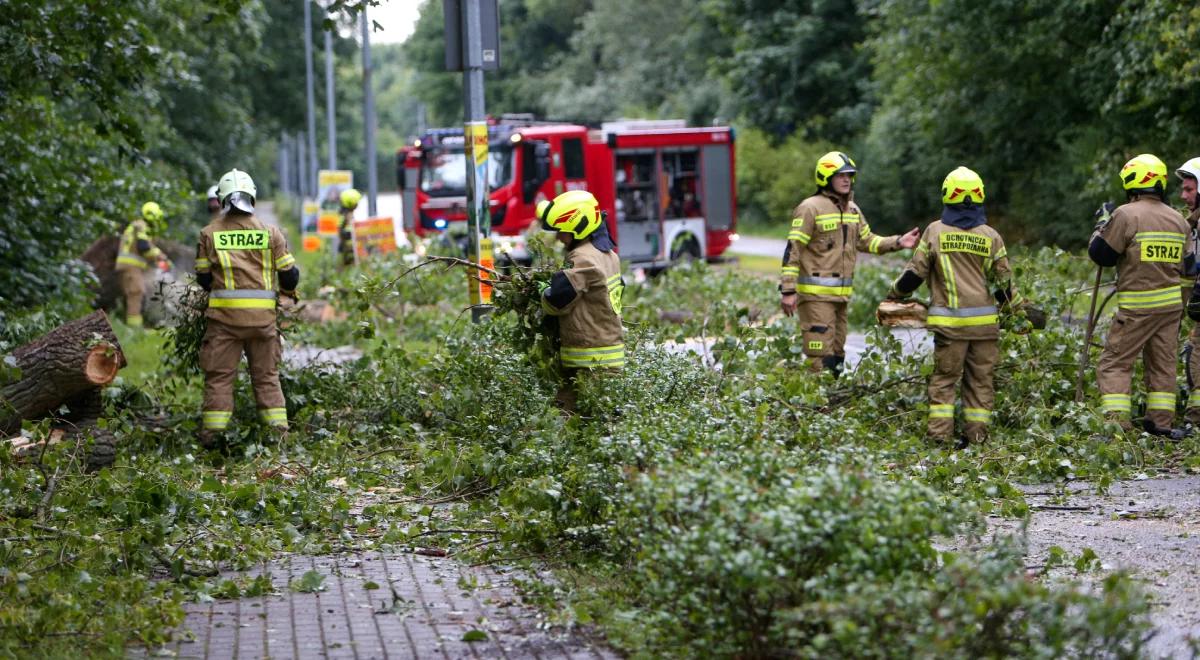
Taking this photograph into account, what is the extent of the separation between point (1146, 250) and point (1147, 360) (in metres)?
0.72

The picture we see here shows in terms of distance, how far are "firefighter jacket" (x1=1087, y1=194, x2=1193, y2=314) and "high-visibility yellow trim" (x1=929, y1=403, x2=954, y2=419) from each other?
1295mm

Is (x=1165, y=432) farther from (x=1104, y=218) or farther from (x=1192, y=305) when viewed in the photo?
(x=1104, y=218)

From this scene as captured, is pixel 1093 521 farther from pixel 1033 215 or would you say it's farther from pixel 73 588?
pixel 1033 215

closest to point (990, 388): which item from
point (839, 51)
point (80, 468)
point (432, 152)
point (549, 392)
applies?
point (549, 392)

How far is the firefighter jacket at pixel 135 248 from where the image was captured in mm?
17609

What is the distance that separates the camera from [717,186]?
25500 mm

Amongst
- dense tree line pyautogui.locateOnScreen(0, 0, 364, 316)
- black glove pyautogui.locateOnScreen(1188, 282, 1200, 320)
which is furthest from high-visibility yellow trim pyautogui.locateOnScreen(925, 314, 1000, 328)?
dense tree line pyautogui.locateOnScreen(0, 0, 364, 316)

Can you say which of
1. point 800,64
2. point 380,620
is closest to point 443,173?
point 800,64

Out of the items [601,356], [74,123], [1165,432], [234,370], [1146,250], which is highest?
[74,123]

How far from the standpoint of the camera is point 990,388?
29.7ft

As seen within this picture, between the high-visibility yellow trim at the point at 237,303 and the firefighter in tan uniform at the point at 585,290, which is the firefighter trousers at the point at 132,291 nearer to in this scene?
the high-visibility yellow trim at the point at 237,303

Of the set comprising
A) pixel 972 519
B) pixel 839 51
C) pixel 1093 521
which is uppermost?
pixel 839 51

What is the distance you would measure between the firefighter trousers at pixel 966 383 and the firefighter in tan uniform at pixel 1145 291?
75 cm

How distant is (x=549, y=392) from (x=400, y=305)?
8.13m
